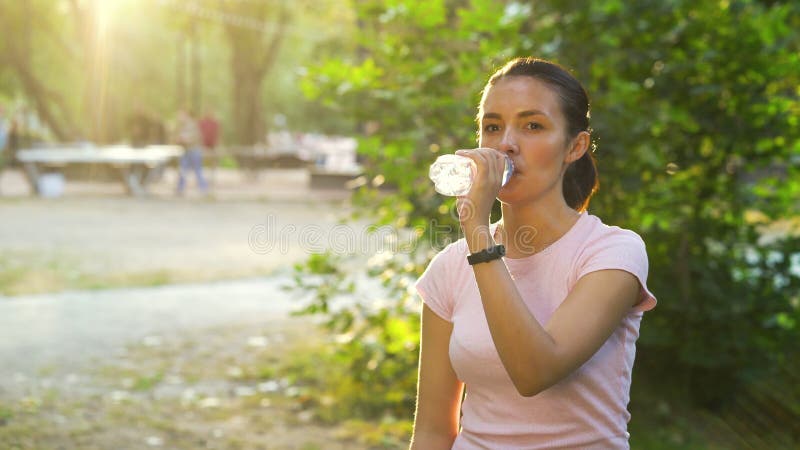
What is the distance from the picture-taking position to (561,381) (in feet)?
7.38

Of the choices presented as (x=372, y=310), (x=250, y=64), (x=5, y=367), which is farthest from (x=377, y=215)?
(x=250, y=64)

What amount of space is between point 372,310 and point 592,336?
3924mm

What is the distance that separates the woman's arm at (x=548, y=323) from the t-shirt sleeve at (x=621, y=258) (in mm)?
16

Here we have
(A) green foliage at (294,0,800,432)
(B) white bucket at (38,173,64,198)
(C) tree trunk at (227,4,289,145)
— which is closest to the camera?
(A) green foliage at (294,0,800,432)

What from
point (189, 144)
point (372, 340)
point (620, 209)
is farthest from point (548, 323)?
point (189, 144)

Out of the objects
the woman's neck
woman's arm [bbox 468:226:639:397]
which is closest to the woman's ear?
the woman's neck

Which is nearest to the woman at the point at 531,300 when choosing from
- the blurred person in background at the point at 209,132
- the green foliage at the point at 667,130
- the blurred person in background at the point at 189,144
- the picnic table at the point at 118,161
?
the green foliage at the point at 667,130

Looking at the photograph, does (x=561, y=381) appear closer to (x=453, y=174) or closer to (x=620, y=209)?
(x=453, y=174)

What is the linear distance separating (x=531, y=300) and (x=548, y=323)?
16cm

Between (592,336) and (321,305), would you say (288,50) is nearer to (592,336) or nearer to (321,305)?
(321,305)

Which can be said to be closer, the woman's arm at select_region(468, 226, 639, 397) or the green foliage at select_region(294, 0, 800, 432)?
the woman's arm at select_region(468, 226, 639, 397)

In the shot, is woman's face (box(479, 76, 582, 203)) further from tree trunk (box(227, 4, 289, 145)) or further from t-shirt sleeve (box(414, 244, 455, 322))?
tree trunk (box(227, 4, 289, 145))

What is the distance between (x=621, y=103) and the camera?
525 cm

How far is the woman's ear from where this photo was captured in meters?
2.38
